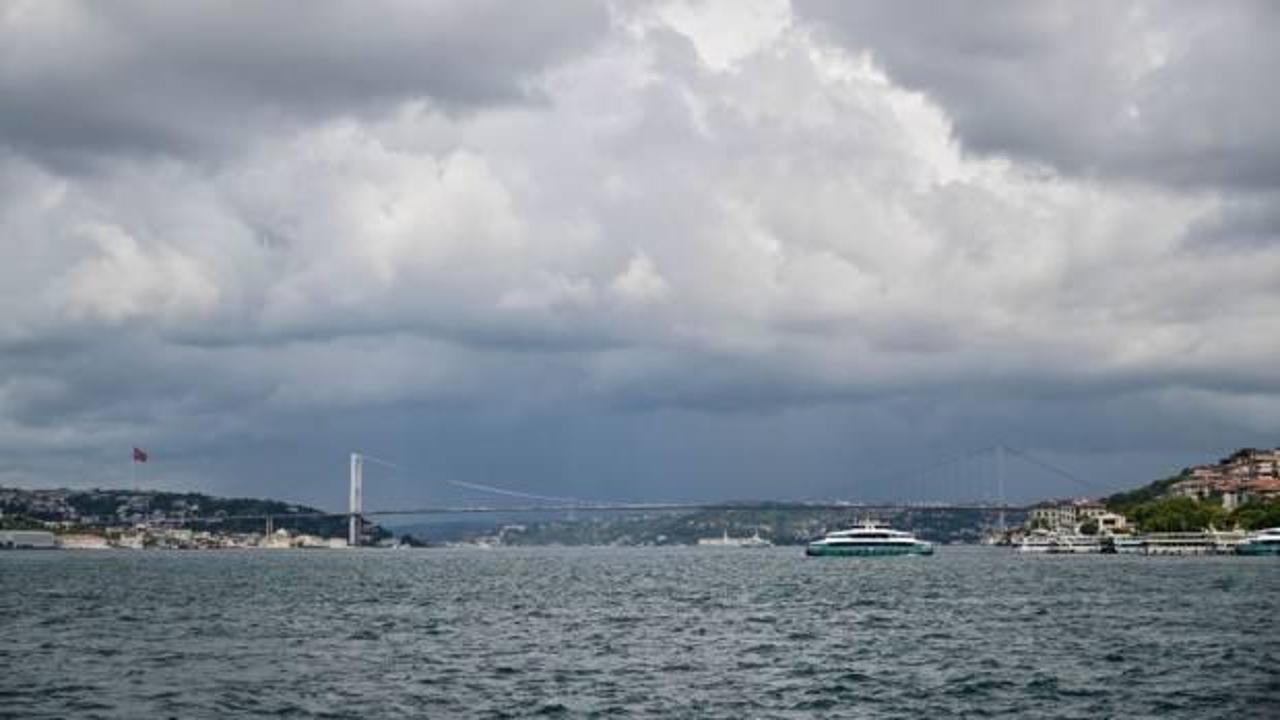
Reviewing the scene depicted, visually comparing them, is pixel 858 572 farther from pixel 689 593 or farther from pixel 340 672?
pixel 340 672

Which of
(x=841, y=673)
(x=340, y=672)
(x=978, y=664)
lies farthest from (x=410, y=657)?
(x=978, y=664)

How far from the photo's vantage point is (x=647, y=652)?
62594 millimetres

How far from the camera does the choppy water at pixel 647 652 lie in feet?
155

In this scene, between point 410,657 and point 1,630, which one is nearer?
point 410,657

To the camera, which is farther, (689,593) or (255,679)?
(689,593)

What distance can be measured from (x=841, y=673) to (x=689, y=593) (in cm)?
5649

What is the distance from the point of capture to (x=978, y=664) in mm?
57594

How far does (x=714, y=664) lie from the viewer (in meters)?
57.8

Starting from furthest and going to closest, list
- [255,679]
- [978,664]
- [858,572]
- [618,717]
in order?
1. [858,572]
2. [978,664]
3. [255,679]
4. [618,717]

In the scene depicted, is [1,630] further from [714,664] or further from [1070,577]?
[1070,577]

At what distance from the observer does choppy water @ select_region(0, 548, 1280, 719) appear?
155 ft

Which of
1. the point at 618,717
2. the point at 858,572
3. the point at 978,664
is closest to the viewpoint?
the point at 618,717

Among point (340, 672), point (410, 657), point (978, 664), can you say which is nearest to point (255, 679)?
point (340, 672)

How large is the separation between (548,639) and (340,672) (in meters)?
15.4
